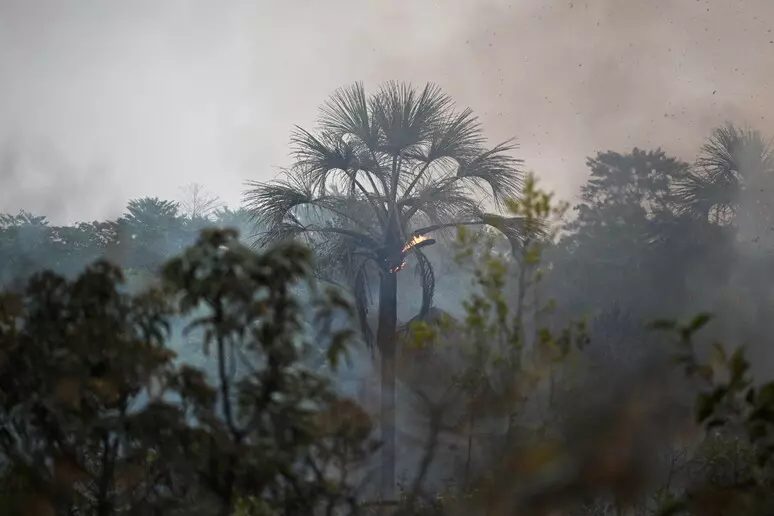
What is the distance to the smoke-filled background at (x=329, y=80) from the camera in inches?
86.0

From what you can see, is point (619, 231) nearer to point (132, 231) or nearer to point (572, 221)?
point (572, 221)

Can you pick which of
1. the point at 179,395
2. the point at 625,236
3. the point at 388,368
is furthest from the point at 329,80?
the point at 179,395

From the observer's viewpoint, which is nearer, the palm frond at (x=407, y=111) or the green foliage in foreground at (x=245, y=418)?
the green foliage in foreground at (x=245, y=418)

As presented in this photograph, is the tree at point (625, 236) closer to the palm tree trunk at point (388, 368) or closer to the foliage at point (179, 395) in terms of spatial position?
the palm tree trunk at point (388, 368)

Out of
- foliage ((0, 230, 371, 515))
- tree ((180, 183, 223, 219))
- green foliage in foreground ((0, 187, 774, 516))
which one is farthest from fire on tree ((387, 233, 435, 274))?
foliage ((0, 230, 371, 515))

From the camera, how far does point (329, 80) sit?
7.86ft

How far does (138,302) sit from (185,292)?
0.15 metres

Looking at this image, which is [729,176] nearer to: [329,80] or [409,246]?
[409,246]

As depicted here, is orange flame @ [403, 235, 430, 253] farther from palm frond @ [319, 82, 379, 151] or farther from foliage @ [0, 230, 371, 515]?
foliage @ [0, 230, 371, 515]

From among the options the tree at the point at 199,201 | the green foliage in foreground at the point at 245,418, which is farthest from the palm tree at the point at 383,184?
the green foliage in foreground at the point at 245,418

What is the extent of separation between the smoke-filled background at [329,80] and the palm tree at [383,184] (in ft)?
0.23

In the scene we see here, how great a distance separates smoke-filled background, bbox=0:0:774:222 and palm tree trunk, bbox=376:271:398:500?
59cm

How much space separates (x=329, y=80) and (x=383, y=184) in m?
0.45

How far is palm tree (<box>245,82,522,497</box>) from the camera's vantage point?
93.5 inches
